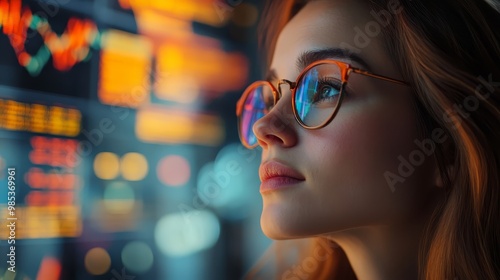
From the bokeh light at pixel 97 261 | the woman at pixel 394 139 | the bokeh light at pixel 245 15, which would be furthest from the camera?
the bokeh light at pixel 245 15

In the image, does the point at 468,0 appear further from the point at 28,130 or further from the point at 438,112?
the point at 28,130

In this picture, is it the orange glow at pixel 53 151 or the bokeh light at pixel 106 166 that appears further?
the bokeh light at pixel 106 166

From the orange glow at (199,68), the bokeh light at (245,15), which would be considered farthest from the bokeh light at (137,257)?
the bokeh light at (245,15)

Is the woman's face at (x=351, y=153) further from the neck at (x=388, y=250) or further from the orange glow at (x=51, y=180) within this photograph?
the orange glow at (x=51, y=180)

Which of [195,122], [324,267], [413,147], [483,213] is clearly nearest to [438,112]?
[413,147]

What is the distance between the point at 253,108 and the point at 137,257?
19.7 inches

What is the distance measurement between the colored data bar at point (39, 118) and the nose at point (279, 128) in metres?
0.50

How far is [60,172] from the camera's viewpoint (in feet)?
3.54

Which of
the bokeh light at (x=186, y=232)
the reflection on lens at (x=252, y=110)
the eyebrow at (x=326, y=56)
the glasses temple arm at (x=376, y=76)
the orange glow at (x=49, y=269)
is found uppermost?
the eyebrow at (x=326, y=56)

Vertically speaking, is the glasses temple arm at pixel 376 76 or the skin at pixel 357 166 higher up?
the glasses temple arm at pixel 376 76

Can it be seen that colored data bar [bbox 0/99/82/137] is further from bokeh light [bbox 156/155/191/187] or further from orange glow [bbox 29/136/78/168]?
bokeh light [bbox 156/155/191/187]

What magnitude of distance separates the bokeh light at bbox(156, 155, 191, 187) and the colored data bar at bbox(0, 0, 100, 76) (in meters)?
0.35

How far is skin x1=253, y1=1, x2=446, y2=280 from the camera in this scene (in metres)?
0.81

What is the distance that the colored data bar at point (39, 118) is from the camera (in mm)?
1011
